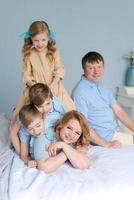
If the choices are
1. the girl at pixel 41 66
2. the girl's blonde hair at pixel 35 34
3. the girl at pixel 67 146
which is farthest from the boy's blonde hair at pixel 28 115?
the girl's blonde hair at pixel 35 34

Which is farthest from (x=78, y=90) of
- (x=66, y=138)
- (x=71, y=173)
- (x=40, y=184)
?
(x=40, y=184)

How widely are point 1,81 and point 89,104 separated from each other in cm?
100

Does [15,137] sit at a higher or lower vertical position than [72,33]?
lower

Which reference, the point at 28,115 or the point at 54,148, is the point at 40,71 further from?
the point at 54,148

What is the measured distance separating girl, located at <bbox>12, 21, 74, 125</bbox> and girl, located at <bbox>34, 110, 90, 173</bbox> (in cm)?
22

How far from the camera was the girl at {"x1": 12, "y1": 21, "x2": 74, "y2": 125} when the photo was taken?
1.68 m

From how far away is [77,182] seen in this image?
4.26ft

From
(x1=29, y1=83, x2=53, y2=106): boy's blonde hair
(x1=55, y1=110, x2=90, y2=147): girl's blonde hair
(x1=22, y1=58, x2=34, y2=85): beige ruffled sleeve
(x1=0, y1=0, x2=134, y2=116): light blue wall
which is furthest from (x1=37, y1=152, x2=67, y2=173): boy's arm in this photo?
(x1=0, y1=0, x2=134, y2=116): light blue wall

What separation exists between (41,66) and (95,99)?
358 mm

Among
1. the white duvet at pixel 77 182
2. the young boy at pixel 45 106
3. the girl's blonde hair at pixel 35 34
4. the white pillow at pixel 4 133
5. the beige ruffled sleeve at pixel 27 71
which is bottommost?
the white pillow at pixel 4 133

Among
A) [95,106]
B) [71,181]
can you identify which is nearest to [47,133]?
[71,181]

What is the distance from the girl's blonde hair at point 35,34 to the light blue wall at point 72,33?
0.92 meters

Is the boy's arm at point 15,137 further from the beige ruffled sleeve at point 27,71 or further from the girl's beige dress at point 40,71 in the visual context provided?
the beige ruffled sleeve at point 27,71

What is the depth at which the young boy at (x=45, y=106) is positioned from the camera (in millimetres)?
1483
